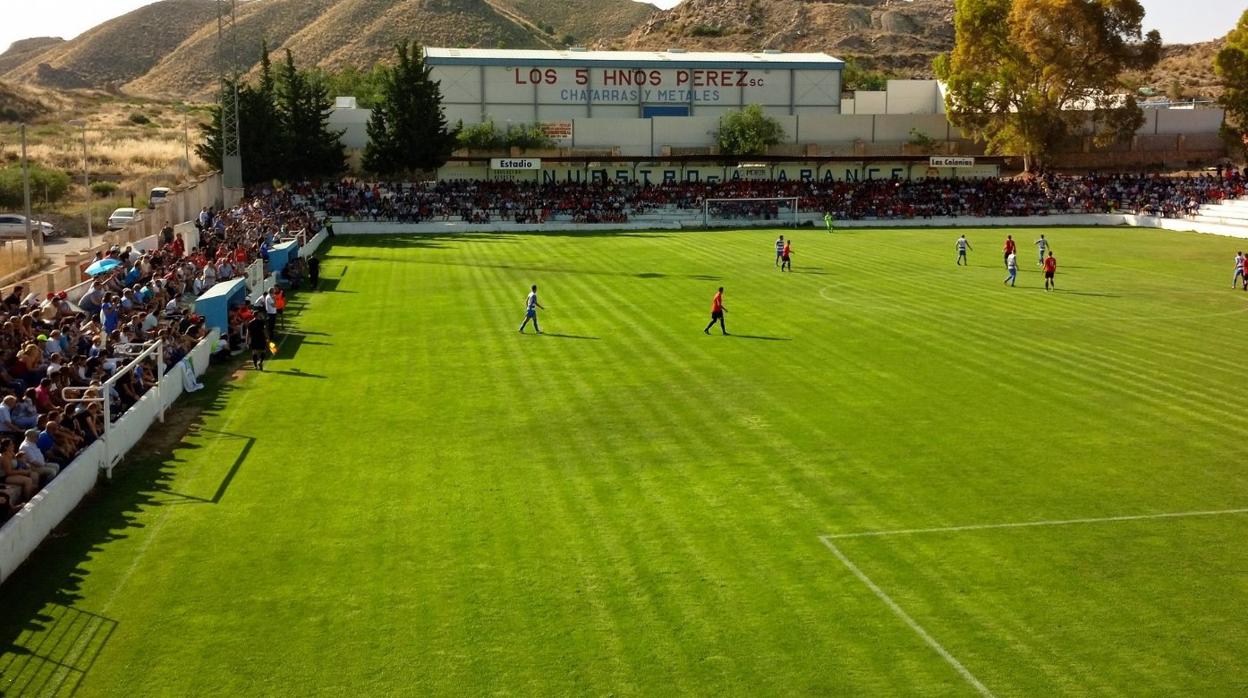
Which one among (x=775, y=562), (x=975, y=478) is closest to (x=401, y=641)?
(x=775, y=562)

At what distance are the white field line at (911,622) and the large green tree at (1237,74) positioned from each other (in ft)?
279

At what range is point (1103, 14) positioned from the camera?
264ft

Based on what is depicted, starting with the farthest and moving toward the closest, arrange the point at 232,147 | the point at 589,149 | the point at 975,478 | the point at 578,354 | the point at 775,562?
1. the point at 589,149
2. the point at 232,147
3. the point at 578,354
4. the point at 975,478
5. the point at 775,562

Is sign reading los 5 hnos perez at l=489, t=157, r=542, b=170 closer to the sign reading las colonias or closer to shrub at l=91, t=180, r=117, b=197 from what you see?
the sign reading las colonias

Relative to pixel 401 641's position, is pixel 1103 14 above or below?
above

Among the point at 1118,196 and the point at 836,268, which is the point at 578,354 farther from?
the point at 1118,196

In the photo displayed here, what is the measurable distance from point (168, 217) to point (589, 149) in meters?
44.0

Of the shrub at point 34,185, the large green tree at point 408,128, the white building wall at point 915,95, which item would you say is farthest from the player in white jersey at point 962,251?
the white building wall at point 915,95

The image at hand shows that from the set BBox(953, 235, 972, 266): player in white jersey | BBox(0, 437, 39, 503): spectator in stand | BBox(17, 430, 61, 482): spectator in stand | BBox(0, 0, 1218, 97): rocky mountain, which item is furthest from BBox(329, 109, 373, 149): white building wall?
BBox(0, 0, 1218, 97): rocky mountain

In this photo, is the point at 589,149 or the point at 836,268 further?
the point at 589,149

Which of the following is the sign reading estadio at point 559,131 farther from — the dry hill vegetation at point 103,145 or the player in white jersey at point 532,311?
the player in white jersey at point 532,311

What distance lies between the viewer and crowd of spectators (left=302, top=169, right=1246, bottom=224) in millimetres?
69125

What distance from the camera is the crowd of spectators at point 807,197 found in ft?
227

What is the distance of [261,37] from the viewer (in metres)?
157
